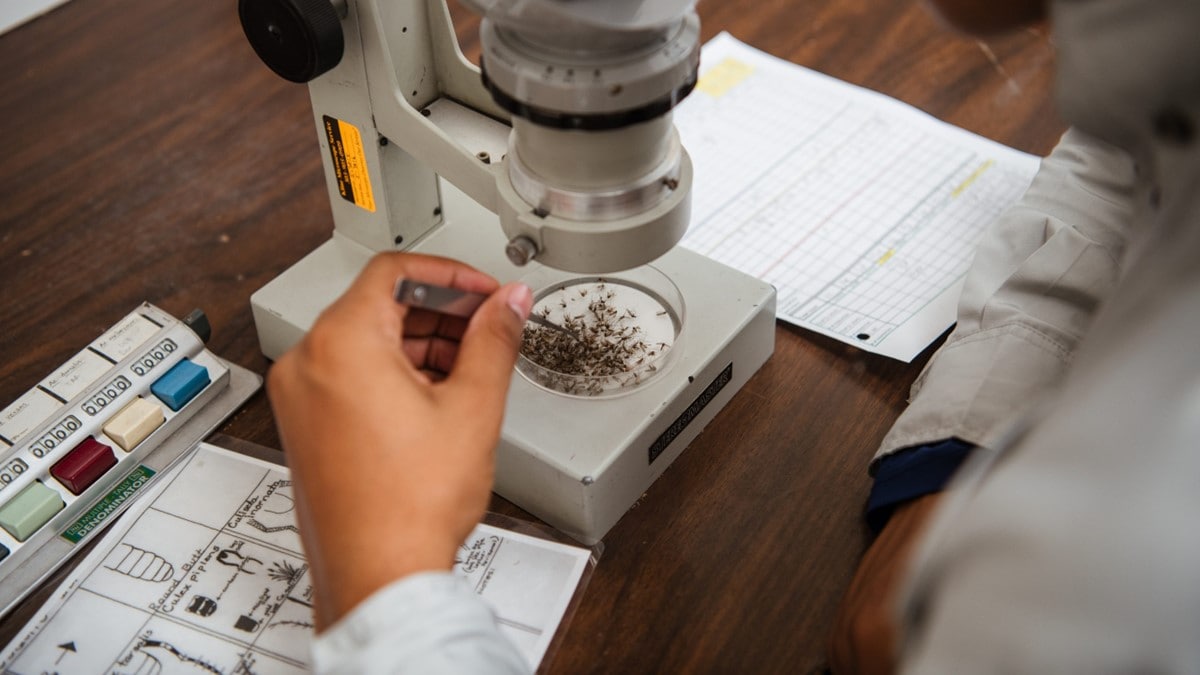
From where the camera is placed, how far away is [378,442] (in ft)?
2.05

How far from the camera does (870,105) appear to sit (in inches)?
54.5

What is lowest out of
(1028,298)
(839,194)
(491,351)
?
(839,194)

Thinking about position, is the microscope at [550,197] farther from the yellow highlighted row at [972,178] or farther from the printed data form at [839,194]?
the yellow highlighted row at [972,178]

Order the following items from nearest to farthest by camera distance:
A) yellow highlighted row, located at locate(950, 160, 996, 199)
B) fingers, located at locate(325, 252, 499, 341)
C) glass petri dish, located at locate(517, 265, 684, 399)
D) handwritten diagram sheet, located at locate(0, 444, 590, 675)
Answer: fingers, located at locate(325, 252, 499, 341) → handwritten diagram sheet, located at locate(0, 444, 590, 675) → glass petri dish, located at locate(517, 265, 684, 399) → yellow highlighted row, located at locate(950, 160, 996, 199)

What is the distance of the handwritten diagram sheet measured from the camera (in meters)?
0.79

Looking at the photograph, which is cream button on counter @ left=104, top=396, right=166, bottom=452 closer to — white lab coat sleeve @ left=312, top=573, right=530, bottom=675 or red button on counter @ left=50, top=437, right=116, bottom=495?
red button on counter @ left=50, top=437, right=116, bottom=495

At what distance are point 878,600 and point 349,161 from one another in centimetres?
62

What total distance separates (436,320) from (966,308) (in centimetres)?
51

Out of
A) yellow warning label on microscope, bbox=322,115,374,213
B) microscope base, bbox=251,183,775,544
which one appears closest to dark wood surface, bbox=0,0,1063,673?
microscope base, bbox=251,183,775,544

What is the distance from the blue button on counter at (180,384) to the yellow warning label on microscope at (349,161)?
0.72ft

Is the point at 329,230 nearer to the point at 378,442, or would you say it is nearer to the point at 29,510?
the point at 29,510

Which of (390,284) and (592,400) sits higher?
(390,284)

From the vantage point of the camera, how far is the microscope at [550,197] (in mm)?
685

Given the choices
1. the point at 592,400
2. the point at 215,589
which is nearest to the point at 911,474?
the point at 592,400
